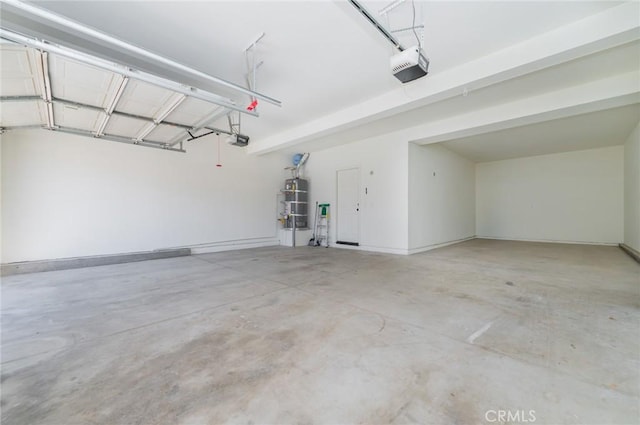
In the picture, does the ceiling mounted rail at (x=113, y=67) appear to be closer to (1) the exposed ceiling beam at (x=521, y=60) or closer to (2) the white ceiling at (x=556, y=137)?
(1) the exposed ceiling beam at (x=521, y=60)

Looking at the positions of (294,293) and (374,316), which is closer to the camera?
(374,316)

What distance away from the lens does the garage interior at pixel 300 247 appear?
151 centimetres

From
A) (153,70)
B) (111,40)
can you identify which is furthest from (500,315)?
(153,70)

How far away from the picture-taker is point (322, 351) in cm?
187

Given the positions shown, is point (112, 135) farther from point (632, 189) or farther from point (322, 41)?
point (632, 189)

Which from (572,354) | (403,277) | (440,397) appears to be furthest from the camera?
(403,277)

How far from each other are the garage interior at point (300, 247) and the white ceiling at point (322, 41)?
0.03m

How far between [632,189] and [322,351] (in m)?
8.64

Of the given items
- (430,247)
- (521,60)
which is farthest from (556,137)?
(521,60)

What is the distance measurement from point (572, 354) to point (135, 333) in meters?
3.40

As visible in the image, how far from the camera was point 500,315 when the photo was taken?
8.28 ft

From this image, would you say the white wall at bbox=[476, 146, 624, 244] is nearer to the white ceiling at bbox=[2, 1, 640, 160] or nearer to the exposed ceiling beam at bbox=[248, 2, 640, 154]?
the white ceiling at bbox=[2, 1, 640, 160]

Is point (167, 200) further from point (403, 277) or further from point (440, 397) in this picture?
point (440, 397)

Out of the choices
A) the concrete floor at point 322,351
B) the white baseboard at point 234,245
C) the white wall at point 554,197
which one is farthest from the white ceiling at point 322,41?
the white wall at point 554,197
